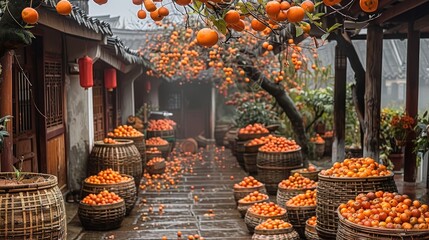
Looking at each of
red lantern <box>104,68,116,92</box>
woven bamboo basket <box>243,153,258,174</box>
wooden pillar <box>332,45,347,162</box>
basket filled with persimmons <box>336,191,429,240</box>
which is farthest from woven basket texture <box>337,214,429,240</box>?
woven bamboo basket <box>243,153,258,174</box>

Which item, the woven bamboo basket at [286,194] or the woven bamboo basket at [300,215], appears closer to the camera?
the woven bamboo basket at [300,215]

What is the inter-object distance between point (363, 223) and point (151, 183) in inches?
326

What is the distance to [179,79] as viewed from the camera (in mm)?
22125

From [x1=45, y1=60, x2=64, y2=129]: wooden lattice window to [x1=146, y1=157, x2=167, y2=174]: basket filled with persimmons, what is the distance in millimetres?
4318

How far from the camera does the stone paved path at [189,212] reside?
8.03 meters

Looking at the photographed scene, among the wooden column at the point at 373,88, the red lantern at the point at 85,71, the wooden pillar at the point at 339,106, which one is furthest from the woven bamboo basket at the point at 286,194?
the red lantern at the point at 85,71

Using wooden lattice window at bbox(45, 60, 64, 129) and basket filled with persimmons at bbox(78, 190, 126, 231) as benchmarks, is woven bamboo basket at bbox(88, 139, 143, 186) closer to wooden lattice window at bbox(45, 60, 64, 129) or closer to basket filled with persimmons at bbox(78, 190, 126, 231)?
wooden lattice window at bbox(45, 60, 64, 129)

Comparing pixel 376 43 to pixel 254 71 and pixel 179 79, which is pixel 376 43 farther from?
pixel 179 79

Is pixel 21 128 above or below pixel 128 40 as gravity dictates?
below

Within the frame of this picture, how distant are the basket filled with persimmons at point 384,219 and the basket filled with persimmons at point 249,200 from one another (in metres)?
→ 3.61

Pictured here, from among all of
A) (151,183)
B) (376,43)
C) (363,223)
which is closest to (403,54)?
(151,183)

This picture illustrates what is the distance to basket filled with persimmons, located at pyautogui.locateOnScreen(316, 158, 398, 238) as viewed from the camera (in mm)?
5703

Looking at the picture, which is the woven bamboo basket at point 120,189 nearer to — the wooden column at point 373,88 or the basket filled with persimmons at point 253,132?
the wooden column at point 373,88

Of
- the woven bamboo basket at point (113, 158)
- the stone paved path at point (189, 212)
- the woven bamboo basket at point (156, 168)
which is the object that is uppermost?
the woven bamboo basket at point (113, 158)
